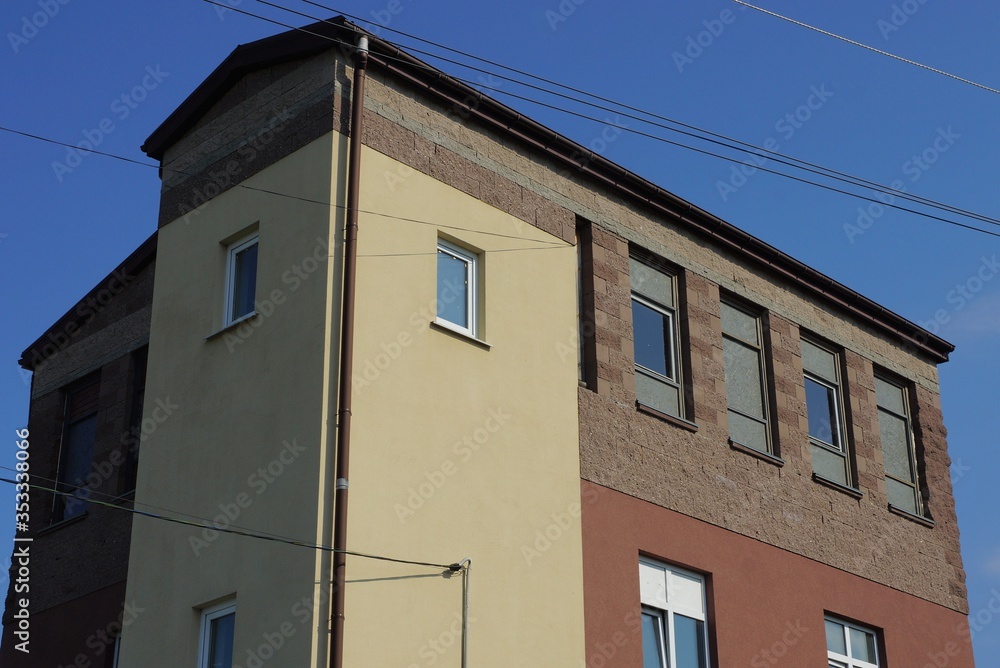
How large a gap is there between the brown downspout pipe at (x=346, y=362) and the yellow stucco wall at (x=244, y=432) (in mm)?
140

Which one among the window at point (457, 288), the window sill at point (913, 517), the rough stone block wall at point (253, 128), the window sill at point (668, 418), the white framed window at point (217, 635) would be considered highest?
the rough stone block wall at point (253, 128)

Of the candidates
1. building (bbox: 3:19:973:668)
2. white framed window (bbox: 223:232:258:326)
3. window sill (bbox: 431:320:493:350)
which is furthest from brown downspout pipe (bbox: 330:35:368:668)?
white framed window (bbox: 223:232:258:326)

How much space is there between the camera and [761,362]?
65.3 ft

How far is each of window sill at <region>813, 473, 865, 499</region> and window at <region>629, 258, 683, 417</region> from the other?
260 cm

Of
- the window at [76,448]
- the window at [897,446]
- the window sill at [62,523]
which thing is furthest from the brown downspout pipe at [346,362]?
the window at [897,446]

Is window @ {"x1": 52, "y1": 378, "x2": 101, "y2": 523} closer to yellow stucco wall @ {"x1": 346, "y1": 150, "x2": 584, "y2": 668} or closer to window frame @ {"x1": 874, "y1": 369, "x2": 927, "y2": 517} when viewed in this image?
yellow stucco wall @ {"x1": 346, "y1": 150, "x2": 584, "y2": 668}

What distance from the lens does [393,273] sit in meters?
15.1

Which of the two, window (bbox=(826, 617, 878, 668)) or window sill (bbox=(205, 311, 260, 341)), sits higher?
window sill (bbox=(205, 311, 260, 341))

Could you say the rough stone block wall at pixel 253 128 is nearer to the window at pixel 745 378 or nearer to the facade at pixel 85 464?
the facade at pixel 85 464

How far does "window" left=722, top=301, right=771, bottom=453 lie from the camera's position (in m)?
19.0

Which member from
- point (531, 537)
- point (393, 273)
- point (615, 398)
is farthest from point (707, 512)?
point (393, 273)

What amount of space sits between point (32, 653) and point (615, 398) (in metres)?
8.04

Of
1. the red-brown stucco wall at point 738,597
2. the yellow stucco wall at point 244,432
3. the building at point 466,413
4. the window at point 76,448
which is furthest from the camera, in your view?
the window at point 76,448

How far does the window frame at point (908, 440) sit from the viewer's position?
21.3 meters
